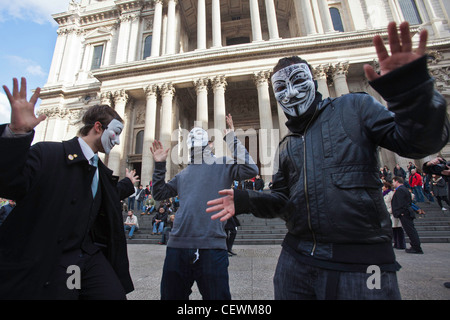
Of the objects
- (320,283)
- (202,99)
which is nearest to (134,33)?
(202,99)

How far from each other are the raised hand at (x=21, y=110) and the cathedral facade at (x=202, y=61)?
11.8 m

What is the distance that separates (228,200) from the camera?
145 centimetres

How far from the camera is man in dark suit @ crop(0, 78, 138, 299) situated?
1432mm

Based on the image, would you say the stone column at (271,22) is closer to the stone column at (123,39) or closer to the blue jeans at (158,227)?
the stone column at (123,39)

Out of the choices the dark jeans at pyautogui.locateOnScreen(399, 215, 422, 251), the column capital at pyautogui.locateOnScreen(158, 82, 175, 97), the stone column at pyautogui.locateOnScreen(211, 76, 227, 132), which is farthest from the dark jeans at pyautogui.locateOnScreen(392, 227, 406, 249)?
the column capital at pyautogui.locateOnScreen(158, 82, 175, 97)

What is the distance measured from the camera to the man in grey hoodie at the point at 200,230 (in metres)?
2.08

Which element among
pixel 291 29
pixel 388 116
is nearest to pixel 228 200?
pixel 388 116

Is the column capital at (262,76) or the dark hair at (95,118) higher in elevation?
the column capital at (262,76)

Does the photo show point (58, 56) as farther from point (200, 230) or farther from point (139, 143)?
point (200, 230)

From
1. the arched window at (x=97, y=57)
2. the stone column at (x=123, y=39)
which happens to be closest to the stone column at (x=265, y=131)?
the stone column at (x=123, y=39)

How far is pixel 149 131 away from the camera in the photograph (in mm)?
18547

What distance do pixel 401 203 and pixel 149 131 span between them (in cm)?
1681

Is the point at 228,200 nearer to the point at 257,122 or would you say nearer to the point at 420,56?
the point at 420,56
